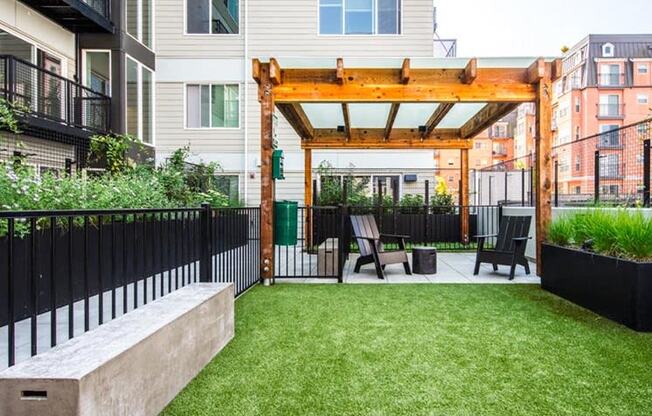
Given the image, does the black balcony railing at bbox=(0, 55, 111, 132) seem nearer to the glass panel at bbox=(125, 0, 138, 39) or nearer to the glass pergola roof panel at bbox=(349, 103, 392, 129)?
the glass panel at bbox=(125, 0, 138, 39)

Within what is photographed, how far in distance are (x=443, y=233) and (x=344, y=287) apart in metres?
6.24

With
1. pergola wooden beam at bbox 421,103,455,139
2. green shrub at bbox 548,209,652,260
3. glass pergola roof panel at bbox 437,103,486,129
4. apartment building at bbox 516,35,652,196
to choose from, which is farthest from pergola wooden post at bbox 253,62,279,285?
apartment building at bbox 516,35,652,196

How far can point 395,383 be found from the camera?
2.69 metres

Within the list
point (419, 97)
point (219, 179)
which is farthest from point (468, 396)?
point (219, 179)

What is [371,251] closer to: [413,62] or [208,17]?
[413,62]

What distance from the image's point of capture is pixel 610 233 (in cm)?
430

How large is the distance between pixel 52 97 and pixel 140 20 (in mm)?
4019

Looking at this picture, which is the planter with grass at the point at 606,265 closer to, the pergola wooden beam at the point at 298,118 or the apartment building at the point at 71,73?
the pergola wooden beam at the point at 298,118

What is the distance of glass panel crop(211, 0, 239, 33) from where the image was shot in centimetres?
1266

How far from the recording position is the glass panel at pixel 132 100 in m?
11.2

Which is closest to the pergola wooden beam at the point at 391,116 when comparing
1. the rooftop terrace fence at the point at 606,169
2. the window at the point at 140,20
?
the rooftop terrace fence at the point at 606,169

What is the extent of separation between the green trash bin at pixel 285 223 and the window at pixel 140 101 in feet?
22.7

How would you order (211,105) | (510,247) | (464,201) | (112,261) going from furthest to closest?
(211,105) < (464,201) < (510,247) < (112,261)

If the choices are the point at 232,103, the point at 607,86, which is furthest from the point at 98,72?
the point at 607,86
